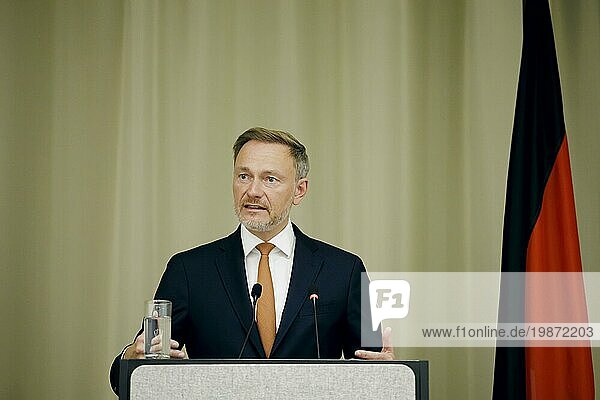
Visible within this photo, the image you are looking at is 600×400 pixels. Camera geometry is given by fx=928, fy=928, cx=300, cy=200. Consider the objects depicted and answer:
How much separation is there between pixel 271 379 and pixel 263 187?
1.41 m

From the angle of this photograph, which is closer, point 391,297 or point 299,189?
point 299,189

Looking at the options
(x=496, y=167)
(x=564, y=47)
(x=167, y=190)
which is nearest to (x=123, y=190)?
(x=167, y=190)

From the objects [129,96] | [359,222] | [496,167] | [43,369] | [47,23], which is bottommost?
[43,369]

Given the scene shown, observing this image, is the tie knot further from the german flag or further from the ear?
the german flag

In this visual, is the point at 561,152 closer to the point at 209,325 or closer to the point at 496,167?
the point at 496,167

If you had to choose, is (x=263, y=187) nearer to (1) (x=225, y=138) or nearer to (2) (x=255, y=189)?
(2) (x=255, y=189)

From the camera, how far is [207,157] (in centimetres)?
429

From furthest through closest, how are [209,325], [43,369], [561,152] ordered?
[43,369], [561,152], [209,325]

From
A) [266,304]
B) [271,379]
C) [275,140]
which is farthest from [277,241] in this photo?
[271,379]

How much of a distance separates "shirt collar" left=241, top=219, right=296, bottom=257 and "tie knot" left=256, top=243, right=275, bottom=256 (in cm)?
1

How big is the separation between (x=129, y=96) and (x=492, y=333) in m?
2.01

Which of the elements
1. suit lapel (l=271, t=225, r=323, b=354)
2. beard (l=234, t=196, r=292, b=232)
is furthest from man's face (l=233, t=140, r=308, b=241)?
suit lapel (l=271, t=225, r=323, b=354)

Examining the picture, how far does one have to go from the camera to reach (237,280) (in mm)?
3205

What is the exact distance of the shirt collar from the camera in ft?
10.9
